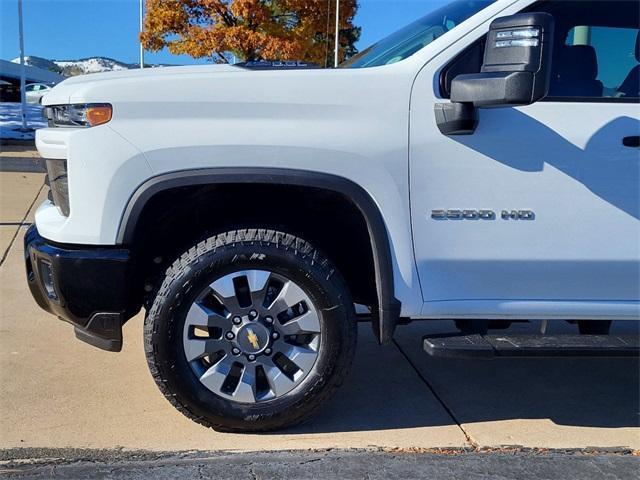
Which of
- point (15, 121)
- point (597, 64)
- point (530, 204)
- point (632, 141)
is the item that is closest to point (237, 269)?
point (530, 204)

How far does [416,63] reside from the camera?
3020 millimetres

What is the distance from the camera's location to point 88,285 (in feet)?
9.71

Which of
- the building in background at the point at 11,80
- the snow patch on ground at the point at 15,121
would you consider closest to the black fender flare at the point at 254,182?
the snow patch on ground at the point at 15,121

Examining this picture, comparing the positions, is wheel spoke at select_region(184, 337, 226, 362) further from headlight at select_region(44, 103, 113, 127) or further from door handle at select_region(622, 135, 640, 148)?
door handle at select_region(622, 135, 640, 148)

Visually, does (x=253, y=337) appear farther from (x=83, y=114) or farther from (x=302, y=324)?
(x=83, y=114)

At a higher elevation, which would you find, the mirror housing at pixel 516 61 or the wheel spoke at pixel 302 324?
the mirror housing at pixel 516 61

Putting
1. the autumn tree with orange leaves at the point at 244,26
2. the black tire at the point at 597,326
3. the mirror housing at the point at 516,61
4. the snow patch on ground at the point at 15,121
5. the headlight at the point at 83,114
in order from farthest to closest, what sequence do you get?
the snow patch on ground at the point at 15,121 < the autumn tree with orange leaves at the point at 244,26 < the black tire at the point at 597,326 < the headlight at the point at 83,114 < the mirror housing at the point at 516,61

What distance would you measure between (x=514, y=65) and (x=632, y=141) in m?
0.79

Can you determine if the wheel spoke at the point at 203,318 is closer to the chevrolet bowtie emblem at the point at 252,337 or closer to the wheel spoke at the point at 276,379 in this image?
the chevrolet bowtie emblem at the point at 252,337

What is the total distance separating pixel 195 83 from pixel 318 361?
1382 mm

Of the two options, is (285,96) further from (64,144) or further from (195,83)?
(64,144)

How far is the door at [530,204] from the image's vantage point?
9.85 feet

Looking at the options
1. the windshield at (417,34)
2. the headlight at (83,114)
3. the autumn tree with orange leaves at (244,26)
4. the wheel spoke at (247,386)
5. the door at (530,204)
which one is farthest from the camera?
the autumn tree with orange leaves at (244,26)

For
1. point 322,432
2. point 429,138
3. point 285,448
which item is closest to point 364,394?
point 322,432
